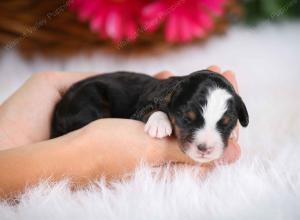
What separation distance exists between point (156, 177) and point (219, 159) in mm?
252

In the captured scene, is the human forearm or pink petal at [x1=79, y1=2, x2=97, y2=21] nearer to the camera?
the human forearm

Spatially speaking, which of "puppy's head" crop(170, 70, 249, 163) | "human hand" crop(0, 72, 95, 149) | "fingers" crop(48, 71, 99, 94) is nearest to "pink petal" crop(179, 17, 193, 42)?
"fingers" crop(48, 71, 99, 94)

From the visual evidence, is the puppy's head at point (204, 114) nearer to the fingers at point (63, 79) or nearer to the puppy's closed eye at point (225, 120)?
the puppy's closed eye at point (225, 120)

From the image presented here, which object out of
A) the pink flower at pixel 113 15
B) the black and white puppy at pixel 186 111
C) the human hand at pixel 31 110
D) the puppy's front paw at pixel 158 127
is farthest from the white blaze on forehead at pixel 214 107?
the pink flower at pixel 113 15

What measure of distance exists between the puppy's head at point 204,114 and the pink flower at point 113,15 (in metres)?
1.42

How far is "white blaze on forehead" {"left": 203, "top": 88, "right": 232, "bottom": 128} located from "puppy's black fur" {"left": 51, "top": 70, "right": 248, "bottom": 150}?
0.06 feet

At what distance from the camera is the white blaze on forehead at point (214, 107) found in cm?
201

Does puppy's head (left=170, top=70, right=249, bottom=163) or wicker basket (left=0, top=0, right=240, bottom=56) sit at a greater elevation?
wicker basket (left=0, top=0, right=240, bottom=56)

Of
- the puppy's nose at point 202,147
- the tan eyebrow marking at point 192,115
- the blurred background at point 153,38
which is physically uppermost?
the blurred background at point 153,38

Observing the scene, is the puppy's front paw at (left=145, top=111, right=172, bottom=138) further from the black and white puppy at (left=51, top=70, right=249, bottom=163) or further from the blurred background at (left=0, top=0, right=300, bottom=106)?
the blurred background at (left=0, top=0, right=300, bottom=106)

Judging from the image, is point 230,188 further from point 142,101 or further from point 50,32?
point 50,32

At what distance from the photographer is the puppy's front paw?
81.7 inches

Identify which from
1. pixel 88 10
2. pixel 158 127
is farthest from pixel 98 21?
pixel 158 127

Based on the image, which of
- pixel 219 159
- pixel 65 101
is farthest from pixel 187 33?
pixel 219 159
